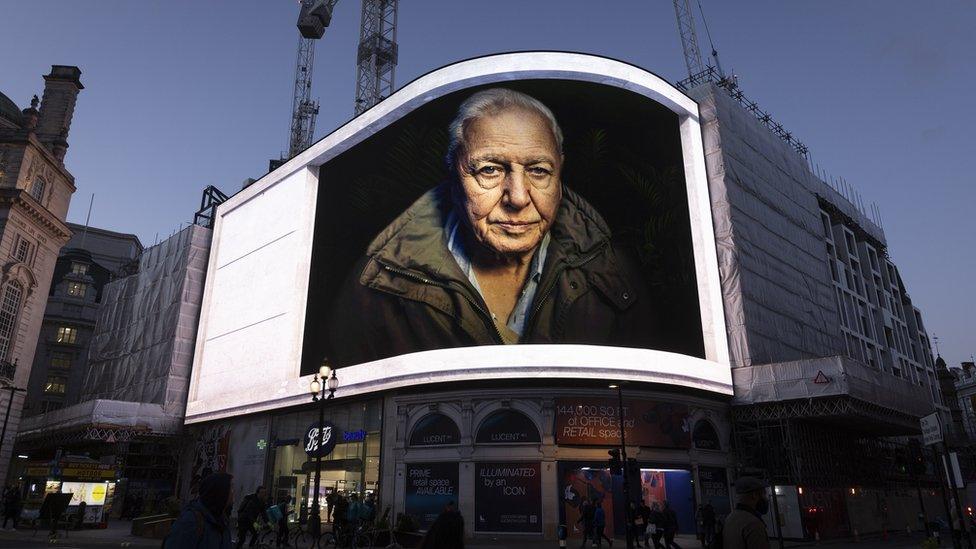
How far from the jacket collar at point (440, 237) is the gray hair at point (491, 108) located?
100 inches

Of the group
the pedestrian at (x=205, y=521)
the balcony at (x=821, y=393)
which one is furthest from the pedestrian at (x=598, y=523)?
the pedestrian at (x=205, y=521)

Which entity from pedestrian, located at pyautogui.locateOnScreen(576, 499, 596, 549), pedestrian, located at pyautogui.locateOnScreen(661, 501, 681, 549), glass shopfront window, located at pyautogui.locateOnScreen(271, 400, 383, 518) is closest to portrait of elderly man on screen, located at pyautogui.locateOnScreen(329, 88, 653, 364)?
glass shopfront window, located at pyautogui.locateOnScreen(271, 400, 383, 518)

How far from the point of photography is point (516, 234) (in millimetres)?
34719

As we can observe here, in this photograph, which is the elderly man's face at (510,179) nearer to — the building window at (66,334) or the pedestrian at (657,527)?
the pedestrian at (657,527)

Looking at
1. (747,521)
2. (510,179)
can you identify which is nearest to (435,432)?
(510,179)

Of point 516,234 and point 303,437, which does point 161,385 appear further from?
point 516,234

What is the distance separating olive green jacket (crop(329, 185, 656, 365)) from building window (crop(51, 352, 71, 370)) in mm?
48993

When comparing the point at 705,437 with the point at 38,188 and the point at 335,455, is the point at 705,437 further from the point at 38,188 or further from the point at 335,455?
the point at 38,188

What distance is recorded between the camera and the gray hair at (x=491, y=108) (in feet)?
121

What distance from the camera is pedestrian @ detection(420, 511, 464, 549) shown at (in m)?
5.32

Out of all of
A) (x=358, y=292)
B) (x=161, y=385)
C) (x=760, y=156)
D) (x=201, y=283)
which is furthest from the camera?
(x=201, y=283)

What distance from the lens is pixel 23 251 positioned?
153 ft

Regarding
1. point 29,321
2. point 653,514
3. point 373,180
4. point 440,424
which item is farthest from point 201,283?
point 653,514

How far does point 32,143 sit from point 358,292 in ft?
95.1
